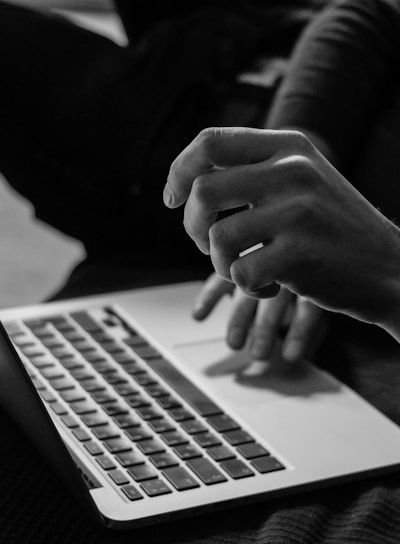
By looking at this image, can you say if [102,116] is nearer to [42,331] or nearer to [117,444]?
[42,331]

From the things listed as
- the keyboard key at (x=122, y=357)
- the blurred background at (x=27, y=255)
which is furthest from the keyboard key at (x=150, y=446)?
the blurred background at (x=27, y=255)

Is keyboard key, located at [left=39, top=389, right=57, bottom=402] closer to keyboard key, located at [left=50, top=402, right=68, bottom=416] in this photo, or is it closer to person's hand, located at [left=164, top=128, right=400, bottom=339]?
keyboard key, located at [left=50, top=402, right=68, bottom=416]

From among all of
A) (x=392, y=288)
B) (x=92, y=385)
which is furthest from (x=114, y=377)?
(x=392, y=288)

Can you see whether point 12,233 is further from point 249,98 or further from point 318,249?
point 318,249

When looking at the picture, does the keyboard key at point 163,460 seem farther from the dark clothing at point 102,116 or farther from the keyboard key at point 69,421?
the dark clothing at point 102,116

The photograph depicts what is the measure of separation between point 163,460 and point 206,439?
0.04 meters

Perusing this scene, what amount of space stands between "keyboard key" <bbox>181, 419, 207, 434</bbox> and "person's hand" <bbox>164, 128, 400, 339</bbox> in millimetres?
142

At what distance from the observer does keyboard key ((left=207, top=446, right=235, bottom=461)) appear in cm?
55

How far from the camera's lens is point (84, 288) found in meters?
0.85

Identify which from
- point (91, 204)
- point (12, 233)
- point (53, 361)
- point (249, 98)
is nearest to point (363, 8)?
point (249, 98)

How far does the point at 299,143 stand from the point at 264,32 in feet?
1.91

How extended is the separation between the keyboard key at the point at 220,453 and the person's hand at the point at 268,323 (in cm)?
14

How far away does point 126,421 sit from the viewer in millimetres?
581

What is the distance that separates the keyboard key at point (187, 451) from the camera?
547 mm
